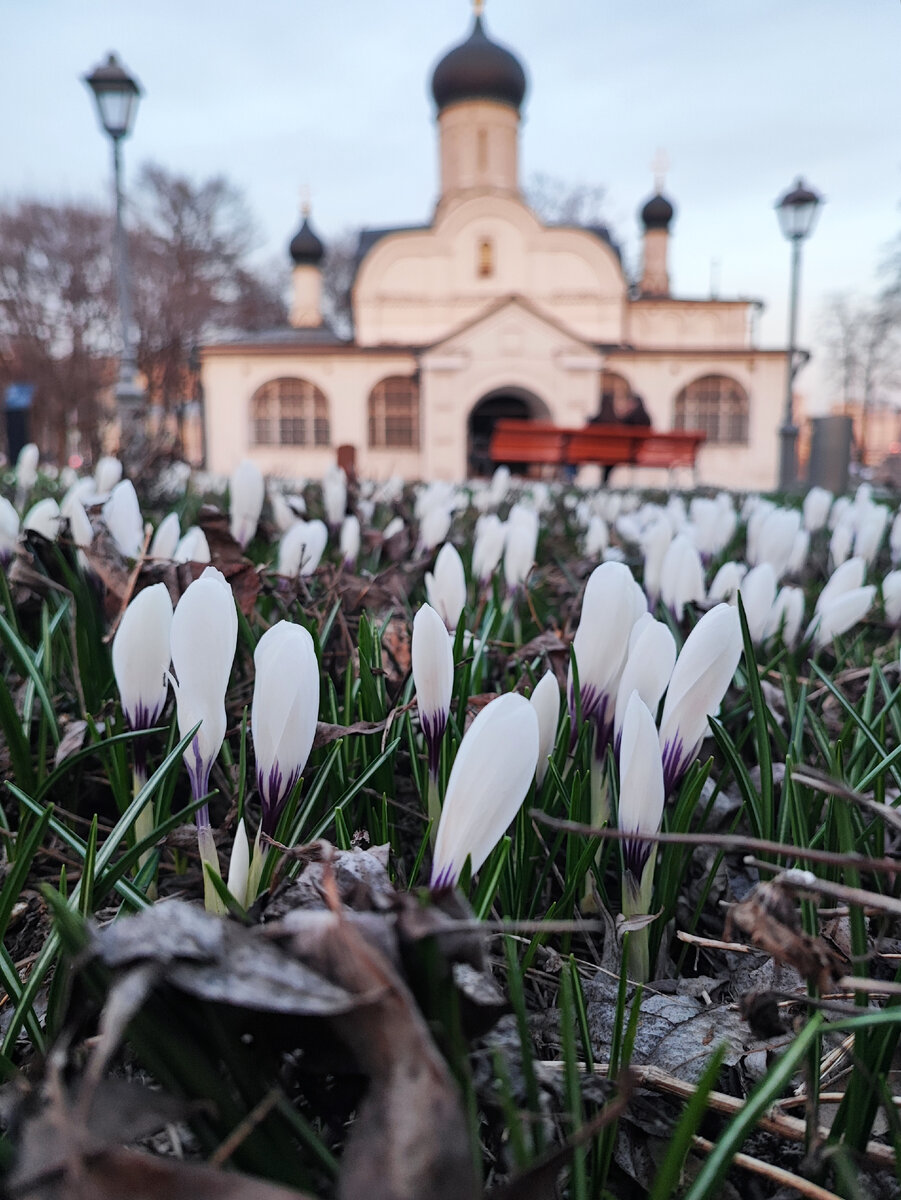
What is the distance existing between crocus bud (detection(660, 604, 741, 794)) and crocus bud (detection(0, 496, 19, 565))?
1.37 metres

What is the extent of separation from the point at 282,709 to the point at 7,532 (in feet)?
4.10

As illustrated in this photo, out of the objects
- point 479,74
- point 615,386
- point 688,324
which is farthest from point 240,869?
point 688,324

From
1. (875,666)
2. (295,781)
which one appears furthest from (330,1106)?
(875,666)

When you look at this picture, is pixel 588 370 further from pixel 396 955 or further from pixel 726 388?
pixel 396 955

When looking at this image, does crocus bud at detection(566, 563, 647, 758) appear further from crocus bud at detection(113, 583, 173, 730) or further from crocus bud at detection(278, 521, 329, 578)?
crocus bud at detection(278, 521, 329, 578)

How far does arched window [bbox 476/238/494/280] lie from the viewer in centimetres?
3228

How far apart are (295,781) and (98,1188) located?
1.35 ft

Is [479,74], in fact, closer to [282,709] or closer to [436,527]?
[436,527]

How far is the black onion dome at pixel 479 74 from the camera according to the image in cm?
3152

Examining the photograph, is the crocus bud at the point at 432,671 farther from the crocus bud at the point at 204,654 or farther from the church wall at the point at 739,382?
the church wall at the point at 739,382

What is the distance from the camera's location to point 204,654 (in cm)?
77

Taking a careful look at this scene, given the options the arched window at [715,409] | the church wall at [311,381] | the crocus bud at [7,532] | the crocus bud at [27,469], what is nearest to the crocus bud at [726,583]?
the crocus bud at [7,532]

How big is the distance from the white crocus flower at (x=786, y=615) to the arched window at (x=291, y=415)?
3058cm

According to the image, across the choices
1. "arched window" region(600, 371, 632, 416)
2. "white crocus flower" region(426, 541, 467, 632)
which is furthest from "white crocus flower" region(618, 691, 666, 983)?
"arched window" region(600, 371, 632, 416)
